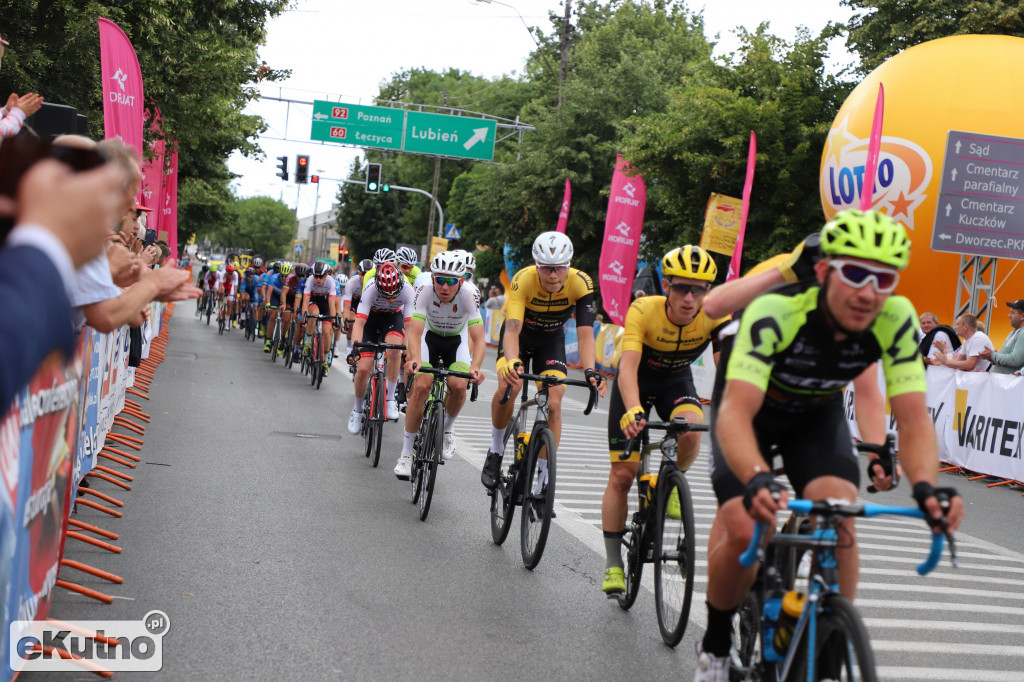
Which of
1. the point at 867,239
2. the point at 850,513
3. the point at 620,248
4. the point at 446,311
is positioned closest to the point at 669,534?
the point at 850,513

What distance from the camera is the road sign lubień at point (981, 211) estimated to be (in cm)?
1736

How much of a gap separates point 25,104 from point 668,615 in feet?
21.2

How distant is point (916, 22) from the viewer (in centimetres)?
2677

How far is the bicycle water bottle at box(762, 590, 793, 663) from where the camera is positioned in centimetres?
380

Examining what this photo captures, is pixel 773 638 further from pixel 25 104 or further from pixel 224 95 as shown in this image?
pixel 224 95

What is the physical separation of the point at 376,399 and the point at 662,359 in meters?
5.11

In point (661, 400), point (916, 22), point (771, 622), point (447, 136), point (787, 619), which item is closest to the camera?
point (787, 619)

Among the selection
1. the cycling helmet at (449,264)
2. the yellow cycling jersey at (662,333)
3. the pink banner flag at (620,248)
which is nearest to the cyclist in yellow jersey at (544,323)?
the cycling helmet at (449,264)

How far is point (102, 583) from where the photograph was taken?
565 cm

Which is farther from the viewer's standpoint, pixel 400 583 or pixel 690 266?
pixel 400 583

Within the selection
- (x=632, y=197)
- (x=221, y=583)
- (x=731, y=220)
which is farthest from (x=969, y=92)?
(x=221, y=583)

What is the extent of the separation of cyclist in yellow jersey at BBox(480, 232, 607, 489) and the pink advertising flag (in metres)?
6.18

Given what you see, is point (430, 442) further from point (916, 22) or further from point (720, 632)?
point (916, 22)

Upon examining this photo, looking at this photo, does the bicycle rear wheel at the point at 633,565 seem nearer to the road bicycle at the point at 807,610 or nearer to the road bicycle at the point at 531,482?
the road bicycle at the point at 531,482
